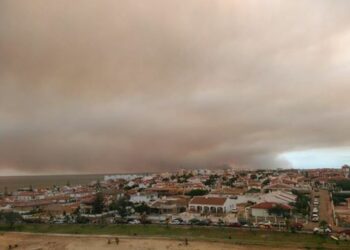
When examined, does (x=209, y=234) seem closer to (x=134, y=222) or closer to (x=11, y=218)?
(x=134, y=222)

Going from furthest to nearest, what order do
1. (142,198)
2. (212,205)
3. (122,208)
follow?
(142,198)
(122,208)
(212,205)

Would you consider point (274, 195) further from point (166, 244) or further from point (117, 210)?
point (166, 244)

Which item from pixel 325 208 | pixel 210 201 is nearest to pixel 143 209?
pixel 210 201

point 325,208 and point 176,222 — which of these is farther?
point 325,208

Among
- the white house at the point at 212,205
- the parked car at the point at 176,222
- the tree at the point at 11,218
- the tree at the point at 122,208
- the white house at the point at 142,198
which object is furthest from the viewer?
the white house at the point at 142,198

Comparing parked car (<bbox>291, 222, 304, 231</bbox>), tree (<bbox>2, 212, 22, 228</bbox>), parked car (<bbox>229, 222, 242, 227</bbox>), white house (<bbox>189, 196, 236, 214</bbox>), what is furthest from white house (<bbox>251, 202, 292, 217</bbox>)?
tree (<bbox>2, 212, 22, 228</bbox>)

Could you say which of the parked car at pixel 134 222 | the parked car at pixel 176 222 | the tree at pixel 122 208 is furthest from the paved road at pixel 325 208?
the tree at pixel 122 208

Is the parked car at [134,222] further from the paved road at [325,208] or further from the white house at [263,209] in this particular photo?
the paved road at [325,208]
